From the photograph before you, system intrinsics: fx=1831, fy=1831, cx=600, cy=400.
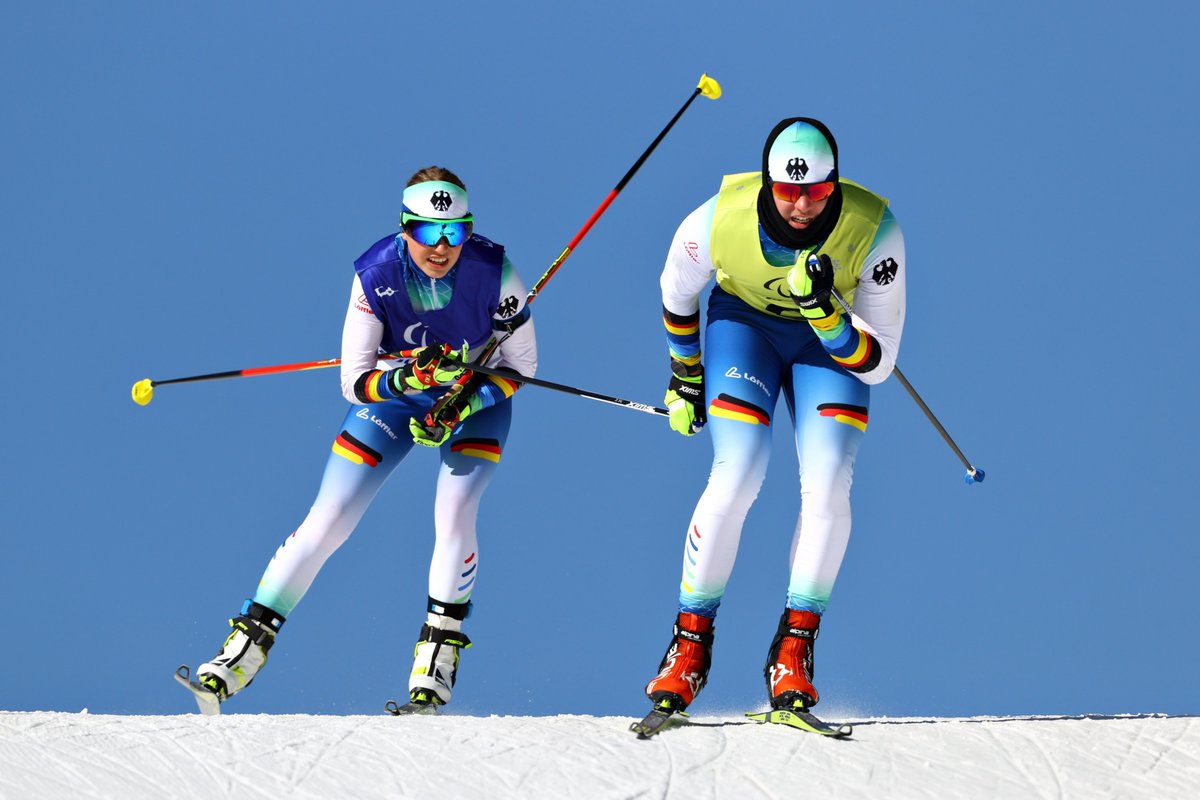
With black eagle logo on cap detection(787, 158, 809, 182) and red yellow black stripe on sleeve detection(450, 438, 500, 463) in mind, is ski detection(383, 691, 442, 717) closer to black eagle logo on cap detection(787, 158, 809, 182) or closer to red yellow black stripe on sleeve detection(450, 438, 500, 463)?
red yellow black stripe on sleeve detection(450, 438, 500, 463)

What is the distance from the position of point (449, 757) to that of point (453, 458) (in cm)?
149

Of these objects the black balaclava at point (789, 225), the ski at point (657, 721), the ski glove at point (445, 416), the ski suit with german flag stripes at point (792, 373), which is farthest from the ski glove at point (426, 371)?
the ski at point (657, 721)

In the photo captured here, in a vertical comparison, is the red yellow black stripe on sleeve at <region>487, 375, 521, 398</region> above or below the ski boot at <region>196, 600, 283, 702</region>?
above

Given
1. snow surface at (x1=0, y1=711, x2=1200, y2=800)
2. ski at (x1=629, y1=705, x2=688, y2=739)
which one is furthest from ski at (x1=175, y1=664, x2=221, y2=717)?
ski at (x1=629, y1=705, x2=688, y2=739)

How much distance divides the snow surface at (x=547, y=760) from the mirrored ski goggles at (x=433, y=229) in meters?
1.69

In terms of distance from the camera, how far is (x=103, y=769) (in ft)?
17.9

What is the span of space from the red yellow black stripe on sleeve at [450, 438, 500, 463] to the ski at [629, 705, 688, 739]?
1.34 metres

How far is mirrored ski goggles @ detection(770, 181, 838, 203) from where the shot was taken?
5824 millimetres

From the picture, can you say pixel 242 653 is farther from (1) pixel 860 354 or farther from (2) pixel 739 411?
(1) pixel 860 354

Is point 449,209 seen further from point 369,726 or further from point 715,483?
point 369,726

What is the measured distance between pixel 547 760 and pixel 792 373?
5.14ft

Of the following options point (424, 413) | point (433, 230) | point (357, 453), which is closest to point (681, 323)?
point (433, 230)

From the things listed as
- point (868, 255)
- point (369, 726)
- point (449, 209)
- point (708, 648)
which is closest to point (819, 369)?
point (868, 255)

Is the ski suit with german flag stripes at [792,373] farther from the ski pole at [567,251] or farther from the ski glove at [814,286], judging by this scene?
the ski pole at [567,251]
